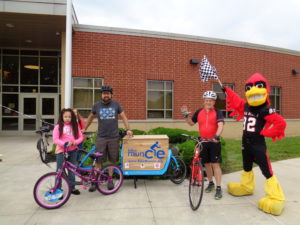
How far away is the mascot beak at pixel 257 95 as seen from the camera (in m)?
3.76

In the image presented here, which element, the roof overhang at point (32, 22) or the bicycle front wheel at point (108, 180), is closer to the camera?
the bicycle front wheel at point (108, 180)

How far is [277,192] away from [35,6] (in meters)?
9.35

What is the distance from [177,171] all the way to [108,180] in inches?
55.1

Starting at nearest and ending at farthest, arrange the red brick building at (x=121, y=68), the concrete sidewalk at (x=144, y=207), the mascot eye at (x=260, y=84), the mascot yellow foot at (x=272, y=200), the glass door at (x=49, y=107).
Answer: the concrete sidewalk at (x=144, y=207) → the mascot yellow foot at (x=272, y=200) → the mascot eye at (x=260, y=84) → the red brick building at (x=121, y=68) → the glass door at (x=49, y=107)

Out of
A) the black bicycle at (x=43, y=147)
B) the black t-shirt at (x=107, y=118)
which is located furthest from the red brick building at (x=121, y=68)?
the black t-shirt at (x=107, y=118)

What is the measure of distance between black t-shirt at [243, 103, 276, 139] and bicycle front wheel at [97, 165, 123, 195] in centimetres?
235

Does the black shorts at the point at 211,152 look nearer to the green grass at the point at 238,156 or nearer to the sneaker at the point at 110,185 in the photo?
the sneaker at the point at 110,185

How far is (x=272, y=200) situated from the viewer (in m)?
3.56

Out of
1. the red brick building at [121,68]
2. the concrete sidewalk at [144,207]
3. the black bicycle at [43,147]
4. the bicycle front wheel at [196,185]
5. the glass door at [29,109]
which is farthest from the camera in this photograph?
the glass door at [29,109]

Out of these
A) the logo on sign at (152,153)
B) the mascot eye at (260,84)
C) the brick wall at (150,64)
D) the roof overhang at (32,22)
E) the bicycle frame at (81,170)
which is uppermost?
the roof overhang at (32,22)

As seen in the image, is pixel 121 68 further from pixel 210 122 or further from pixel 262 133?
pixel 262 133

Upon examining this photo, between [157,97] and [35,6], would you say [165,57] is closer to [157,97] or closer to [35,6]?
[157,97]

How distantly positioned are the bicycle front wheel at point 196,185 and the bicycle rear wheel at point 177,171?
1.00m

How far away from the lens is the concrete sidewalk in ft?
11.0
